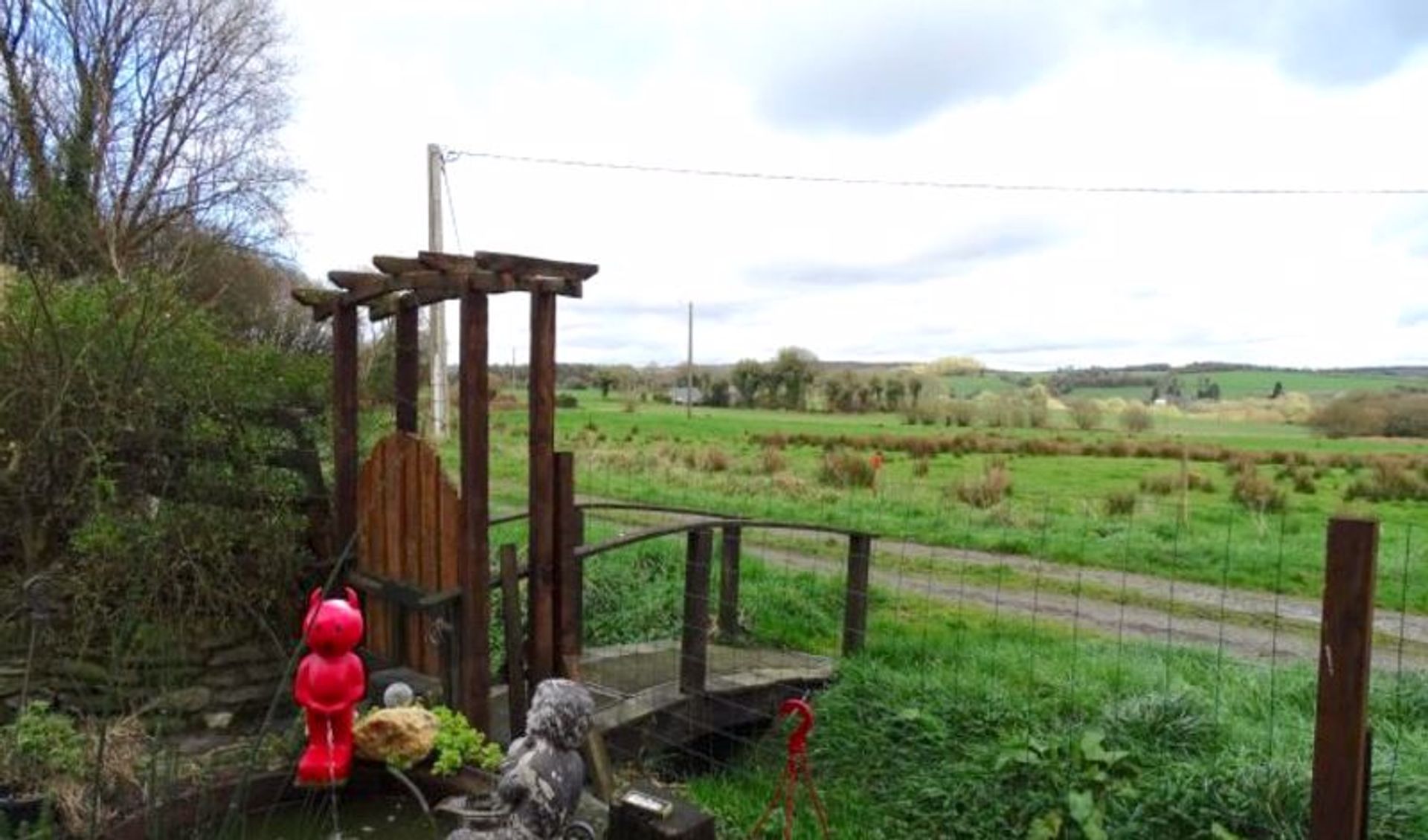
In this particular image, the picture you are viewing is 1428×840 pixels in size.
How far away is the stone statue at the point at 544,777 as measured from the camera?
2.77 meters

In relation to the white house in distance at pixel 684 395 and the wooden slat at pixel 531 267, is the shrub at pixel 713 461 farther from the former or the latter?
the white house in distance at pixel 684 395

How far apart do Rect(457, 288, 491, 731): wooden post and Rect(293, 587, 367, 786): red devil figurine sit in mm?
469

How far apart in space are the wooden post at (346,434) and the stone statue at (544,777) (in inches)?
110

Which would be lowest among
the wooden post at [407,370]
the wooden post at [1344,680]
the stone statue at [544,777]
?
the stone statue at [544,777]

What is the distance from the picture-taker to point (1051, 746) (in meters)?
4.21

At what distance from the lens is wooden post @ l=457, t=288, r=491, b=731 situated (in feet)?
13.8

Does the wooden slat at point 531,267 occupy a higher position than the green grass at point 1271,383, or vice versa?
the wooden slat at point 531,267

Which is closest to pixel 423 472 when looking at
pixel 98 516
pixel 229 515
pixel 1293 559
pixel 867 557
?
pixel 229 515

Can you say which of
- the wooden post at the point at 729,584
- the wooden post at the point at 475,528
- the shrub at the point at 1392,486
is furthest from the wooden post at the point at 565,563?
the shrub at the point at 1392,486

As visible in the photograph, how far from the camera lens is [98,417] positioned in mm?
5352

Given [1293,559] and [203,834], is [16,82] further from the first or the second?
[1293,559]

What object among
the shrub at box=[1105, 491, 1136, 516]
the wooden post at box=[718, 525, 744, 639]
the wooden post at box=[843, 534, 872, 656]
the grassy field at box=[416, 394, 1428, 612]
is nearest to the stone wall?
the wooden post at box=[718, 525, 744, 639]

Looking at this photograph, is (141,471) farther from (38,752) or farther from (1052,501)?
(1052,501)

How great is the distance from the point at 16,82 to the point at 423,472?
10854 millimetres
